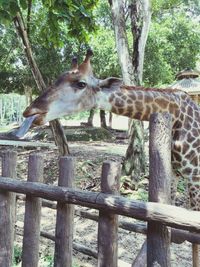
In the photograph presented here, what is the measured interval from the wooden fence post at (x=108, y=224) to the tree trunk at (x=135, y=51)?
4.53 metres

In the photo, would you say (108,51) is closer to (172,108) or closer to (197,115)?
(197,115)

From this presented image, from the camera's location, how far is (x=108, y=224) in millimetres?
2154

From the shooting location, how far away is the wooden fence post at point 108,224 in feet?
7.07

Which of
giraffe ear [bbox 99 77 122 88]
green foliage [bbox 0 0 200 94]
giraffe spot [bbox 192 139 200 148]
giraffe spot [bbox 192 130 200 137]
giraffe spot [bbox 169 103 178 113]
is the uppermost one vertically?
green foliage [bbox 0 0 200 94]

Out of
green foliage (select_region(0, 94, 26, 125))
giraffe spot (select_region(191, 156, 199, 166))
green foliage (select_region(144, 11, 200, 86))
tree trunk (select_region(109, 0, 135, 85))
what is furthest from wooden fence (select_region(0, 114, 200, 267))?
green foliage (select_region(0, 94, 26, 125))

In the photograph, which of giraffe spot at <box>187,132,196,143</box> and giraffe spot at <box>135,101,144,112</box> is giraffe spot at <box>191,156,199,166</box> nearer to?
Answer: giraffe spot at <box>187,132,196,143</box>

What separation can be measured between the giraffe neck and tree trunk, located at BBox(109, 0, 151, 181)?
3.83 metres

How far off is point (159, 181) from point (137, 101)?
105 centimetres

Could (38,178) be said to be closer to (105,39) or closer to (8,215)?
(8,215)

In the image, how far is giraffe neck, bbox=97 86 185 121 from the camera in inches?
109

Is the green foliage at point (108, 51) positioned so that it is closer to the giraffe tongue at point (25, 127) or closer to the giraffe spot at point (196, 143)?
the giraffe spot at point (196, 143)

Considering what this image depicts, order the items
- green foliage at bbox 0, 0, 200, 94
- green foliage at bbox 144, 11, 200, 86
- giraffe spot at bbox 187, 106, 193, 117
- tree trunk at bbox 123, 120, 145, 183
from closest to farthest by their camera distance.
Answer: giraffe spot at bbox 187, 106, 193, 117 → tree trunk at bbox 123, 120, 145, 183 → green foliage at bbox 0, 0, 200, 94 → green foliage at bbox 144, 11, 200, 86

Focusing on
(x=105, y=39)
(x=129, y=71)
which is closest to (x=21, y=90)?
(x=105, y=39)

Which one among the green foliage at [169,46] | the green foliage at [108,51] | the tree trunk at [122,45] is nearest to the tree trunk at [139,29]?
the tree trunk at [122,45]
